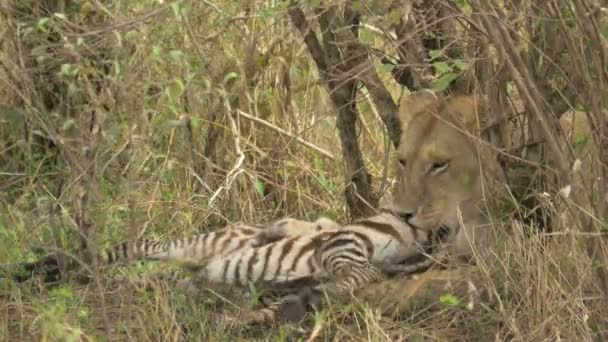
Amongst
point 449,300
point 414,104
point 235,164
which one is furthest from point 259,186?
point 449,300

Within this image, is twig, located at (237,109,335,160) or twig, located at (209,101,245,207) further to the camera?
twig, located at (237,109,335,160)

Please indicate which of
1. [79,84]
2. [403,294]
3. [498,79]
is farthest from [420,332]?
[79,84]

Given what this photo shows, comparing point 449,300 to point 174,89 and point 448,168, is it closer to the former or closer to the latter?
point 448,168

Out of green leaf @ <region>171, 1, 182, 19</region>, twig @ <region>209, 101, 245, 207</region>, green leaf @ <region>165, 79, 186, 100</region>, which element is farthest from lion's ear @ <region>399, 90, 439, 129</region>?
green leaf @ <region>171, 1, 182, 19</region>

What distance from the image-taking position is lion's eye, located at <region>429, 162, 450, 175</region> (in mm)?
5848

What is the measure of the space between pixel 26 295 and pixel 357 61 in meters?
1.88

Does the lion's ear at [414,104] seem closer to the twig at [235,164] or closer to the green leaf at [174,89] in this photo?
the twig at [235,164]

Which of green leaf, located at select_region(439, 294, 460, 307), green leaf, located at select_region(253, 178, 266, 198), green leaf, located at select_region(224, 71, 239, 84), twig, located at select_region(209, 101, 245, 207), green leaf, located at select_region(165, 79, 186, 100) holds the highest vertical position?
green leaf, located at select_region(165, 79, 186, 100)

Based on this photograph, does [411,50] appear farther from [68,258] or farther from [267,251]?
[68,258]

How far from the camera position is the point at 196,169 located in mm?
7086

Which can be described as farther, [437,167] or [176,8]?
[437,167]

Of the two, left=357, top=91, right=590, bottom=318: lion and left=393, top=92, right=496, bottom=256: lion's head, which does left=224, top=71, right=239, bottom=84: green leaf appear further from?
left=393, top=92, right=496, bottom=256: lion's head

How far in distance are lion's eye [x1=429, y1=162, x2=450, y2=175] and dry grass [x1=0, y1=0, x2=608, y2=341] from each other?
41 centimetres

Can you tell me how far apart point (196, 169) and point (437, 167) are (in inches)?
66.3
